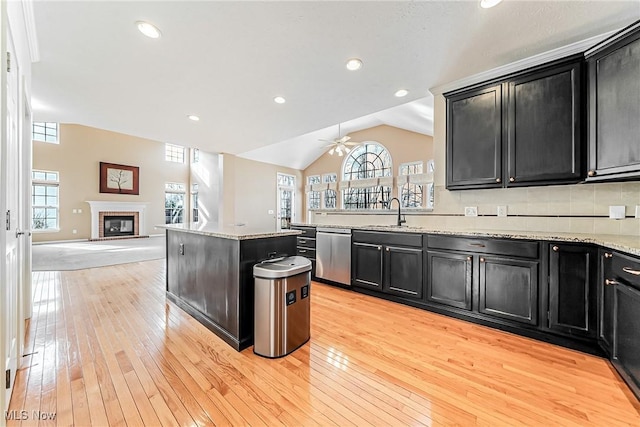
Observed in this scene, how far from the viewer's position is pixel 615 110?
1938mm

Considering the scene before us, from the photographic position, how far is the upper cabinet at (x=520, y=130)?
2230mm

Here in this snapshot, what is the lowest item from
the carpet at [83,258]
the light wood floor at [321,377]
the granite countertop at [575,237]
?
the light wood floor at [321,377]

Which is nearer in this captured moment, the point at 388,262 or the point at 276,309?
the point at 276,309

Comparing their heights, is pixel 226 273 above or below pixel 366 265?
above

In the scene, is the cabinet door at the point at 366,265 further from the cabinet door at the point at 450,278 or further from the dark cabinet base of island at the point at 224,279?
the dark cabinet base of island at the point at 224,279

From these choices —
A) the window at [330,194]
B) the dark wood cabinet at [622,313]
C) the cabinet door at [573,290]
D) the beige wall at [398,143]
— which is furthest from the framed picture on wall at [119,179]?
the dark wood cabinet at [622,313]

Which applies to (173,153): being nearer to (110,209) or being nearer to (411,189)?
(110,209)

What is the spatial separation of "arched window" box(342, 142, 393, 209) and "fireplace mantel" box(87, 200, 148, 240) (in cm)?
786

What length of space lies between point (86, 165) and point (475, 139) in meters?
11.5

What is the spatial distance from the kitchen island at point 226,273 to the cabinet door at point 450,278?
1.49 meters

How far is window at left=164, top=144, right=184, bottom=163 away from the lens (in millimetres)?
10859

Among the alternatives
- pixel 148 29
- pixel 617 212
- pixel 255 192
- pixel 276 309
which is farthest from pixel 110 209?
pixel 617 212

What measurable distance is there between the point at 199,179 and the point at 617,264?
11.5 meters

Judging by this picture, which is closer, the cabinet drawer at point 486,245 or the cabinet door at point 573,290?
the cabinet door at point 573,290
